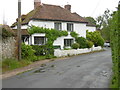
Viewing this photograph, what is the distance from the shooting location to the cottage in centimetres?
2656

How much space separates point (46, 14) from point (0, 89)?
21397 mm

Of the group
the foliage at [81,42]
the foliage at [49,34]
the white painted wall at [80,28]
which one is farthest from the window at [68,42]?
the white painted wall at [80,28]

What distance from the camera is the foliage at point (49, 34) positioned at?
24.8 metres

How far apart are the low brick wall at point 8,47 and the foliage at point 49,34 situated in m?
7.66

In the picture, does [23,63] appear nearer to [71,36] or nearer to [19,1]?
[19,1]

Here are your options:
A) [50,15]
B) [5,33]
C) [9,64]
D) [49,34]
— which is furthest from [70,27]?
[9,64]

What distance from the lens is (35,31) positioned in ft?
84.9

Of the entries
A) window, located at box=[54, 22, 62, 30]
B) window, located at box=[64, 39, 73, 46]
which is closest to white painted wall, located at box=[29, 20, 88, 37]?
window, located at box=[54, 22, 62, 30]

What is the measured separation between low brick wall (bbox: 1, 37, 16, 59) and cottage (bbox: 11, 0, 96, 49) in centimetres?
745

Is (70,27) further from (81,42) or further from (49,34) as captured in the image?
(49,34)

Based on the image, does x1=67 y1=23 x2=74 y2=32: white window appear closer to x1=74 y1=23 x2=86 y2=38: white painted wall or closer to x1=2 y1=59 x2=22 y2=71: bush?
x1=74 y1=23 x2=86 y2=38: white painted wall

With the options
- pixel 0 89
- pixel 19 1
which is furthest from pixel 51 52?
pixel 0 89

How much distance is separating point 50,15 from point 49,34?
389cm

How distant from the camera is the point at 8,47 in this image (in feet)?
54.7
